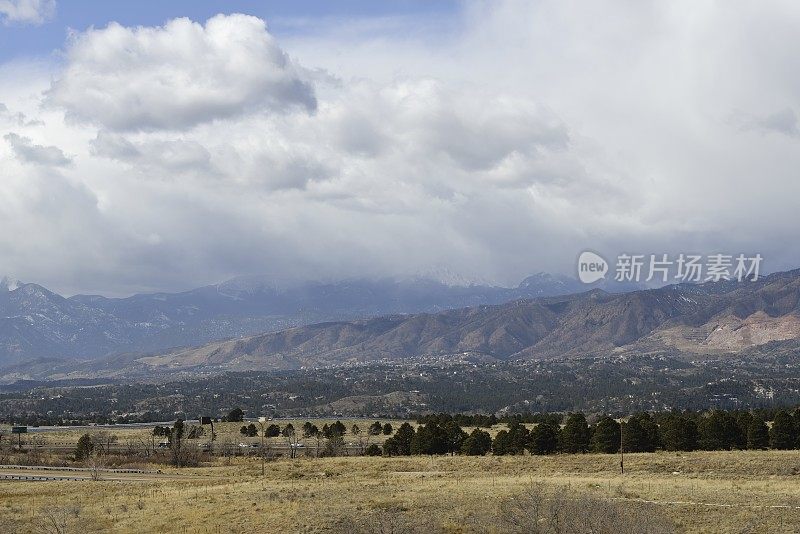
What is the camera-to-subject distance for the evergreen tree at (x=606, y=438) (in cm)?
8131

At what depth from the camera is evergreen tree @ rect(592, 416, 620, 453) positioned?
267 feet

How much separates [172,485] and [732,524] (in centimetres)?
4415

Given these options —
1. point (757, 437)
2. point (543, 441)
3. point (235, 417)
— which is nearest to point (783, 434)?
point (757, 437)

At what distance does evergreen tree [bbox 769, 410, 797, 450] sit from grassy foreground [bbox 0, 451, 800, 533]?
9570mm

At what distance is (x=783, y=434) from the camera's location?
78.7 metres

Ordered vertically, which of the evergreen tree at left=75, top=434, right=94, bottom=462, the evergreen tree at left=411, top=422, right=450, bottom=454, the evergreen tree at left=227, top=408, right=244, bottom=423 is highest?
the evergreen tree at left=411, top=422, right=450, bottom=454

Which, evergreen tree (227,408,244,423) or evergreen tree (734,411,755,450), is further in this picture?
evergreen tree (227,408,244,423)

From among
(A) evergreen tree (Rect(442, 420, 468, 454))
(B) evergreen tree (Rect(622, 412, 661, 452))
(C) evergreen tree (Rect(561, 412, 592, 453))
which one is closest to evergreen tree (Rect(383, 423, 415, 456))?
(A) evergreen tree (Rect(442, 420, 468, 454))

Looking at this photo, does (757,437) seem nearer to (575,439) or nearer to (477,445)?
(575,439)

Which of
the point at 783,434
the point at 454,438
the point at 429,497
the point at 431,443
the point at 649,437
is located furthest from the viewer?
the point at 454,438

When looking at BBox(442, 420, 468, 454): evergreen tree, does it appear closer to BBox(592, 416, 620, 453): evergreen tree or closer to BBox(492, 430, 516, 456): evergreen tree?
BBox(492, 430, 516, 456): evergreen tree

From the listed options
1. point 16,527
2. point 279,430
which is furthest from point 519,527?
point 279,430

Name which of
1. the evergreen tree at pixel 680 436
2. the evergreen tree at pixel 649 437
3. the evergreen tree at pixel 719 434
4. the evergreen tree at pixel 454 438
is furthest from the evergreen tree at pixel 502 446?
the evergreen tree at pixel 719 434

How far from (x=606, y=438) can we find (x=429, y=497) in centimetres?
3862
